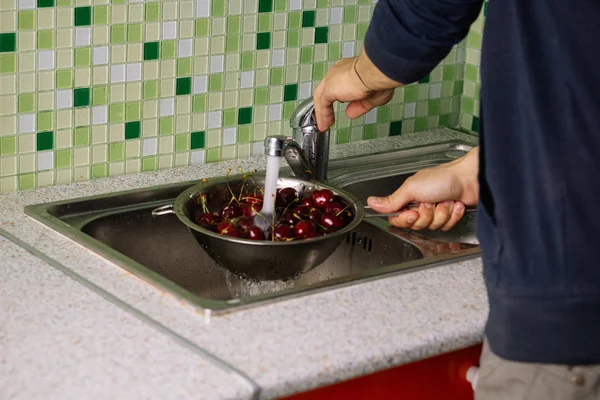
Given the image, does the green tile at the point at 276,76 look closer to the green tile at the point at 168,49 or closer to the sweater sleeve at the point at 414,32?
the green tile at the point at 168,49

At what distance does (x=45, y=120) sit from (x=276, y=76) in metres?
0.44

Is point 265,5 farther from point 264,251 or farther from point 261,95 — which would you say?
point 264,251

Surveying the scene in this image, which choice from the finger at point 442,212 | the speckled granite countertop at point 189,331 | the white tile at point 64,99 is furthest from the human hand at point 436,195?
the white tile at point 64,99

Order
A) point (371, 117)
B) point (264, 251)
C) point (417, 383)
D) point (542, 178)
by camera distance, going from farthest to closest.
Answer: point (371, 117) < point (264, 251) < point (417, 383) < point (542, 178)

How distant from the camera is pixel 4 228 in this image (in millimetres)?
1477

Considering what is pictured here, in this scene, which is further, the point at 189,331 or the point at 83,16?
the point at 83,16

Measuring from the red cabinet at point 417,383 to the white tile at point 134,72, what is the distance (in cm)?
71

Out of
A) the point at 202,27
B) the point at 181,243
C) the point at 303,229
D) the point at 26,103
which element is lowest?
the point at 181,243

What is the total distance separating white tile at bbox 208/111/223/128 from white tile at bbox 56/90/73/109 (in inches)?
10.3

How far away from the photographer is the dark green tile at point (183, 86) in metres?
1.72

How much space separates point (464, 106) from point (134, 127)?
0.76 m

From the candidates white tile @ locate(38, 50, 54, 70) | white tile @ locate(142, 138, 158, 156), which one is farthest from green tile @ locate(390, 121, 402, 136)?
white tile @ locate(38, 50, 54, 70)

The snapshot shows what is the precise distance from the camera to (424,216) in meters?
1.56

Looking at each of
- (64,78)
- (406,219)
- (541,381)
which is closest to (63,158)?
(64,78)
